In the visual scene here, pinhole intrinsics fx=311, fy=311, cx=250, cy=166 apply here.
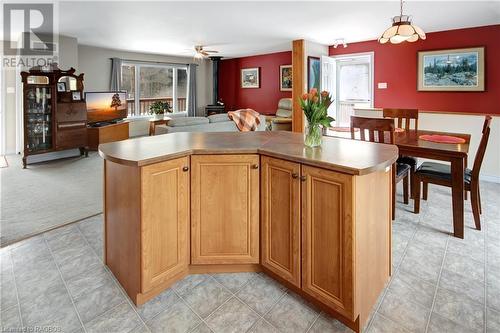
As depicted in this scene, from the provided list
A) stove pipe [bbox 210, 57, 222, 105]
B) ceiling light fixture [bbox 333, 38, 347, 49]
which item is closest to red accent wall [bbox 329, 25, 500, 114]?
ceiling light fixture [bbox 333, 38, 347, 49]

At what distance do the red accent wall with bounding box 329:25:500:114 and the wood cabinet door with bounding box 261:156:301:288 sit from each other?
513 cm

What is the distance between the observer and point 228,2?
3.86 metres

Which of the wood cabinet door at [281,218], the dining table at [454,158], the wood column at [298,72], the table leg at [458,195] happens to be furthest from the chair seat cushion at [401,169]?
the wood column at [298,72]

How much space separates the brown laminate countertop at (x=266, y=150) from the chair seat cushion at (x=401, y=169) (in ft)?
3.90

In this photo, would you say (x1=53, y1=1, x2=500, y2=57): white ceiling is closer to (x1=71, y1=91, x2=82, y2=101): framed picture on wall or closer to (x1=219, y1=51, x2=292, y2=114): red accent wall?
(x1=71, y1=91, x2=82, y2=101): framed picture on wall

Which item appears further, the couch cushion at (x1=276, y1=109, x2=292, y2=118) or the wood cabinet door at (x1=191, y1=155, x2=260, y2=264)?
the couch cushion at (x1=276, y1=109, x2=292, y2=118)

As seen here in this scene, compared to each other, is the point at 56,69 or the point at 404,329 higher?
the point at 56,69

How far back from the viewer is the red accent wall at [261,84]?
8.57 meters

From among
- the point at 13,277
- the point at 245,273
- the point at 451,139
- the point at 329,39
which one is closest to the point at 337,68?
the point at 329,39

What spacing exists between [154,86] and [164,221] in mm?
7964

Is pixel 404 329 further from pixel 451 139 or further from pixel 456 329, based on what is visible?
pixel 451 139

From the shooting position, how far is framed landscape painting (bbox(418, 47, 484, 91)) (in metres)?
5.17

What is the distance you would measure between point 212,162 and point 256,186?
0.31 m

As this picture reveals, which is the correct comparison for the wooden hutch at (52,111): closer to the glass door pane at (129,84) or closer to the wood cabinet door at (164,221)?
the glass door pane at (129,84)
